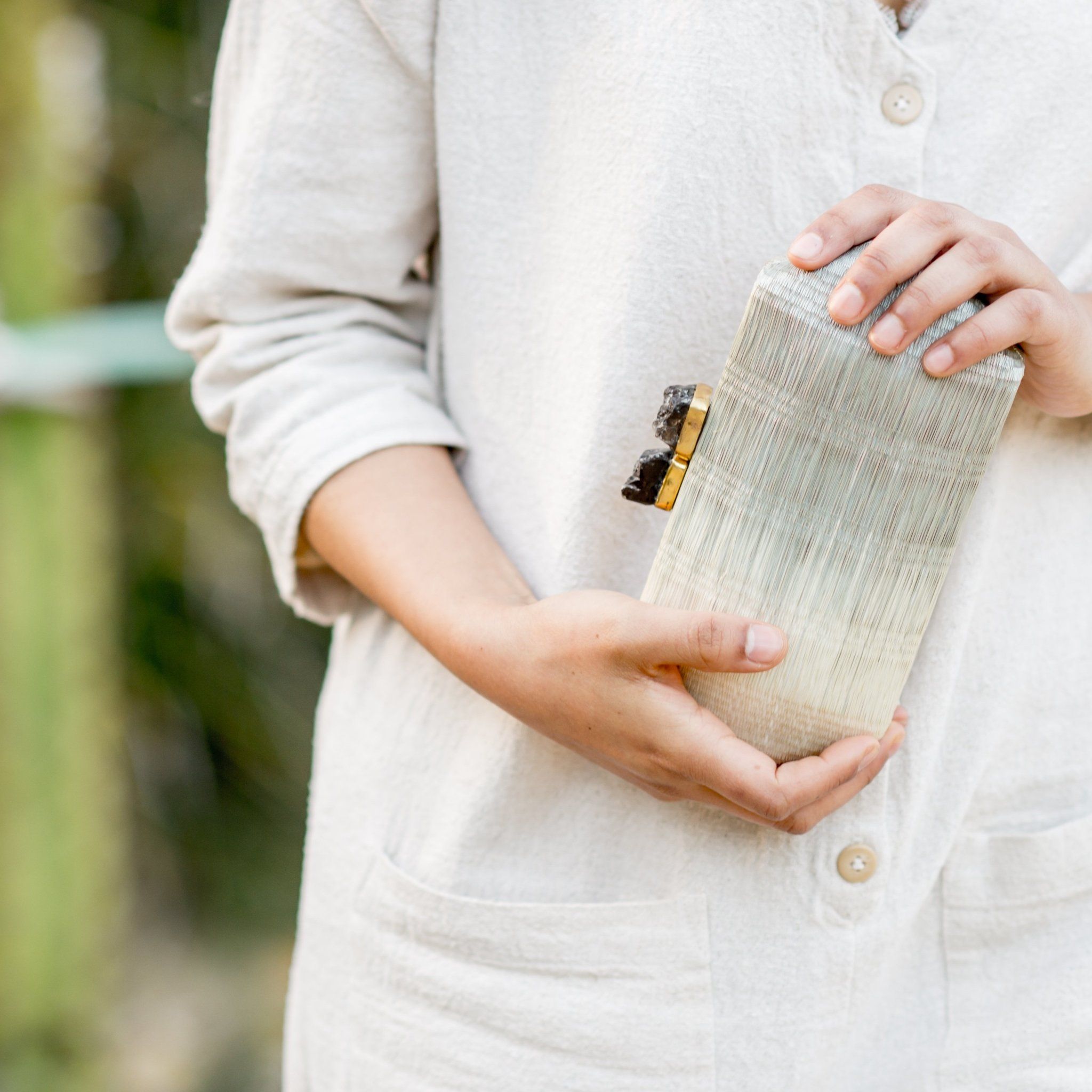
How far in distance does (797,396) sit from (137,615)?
2175 mm

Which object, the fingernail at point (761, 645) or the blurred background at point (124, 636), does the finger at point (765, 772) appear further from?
the blurred background at point (124, 636)

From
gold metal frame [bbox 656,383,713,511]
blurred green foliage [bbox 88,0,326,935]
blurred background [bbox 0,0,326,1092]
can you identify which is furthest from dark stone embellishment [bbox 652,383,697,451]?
blurred green foliage [bbox 88,0,326,935]

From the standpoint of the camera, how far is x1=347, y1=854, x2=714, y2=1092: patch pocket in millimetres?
703

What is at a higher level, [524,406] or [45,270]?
[524,406]

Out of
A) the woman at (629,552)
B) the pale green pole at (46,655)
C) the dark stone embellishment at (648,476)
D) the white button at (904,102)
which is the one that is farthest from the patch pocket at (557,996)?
the pale green pole at (46,655)

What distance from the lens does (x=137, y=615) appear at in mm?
2488

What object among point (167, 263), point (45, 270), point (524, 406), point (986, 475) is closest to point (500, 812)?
point (524, 406)

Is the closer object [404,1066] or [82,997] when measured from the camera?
[404,1066]

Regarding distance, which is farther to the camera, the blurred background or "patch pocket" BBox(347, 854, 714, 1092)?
the blurred background

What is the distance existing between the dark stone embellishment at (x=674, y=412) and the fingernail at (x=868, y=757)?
198 millimetres

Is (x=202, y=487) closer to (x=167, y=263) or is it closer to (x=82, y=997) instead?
(x=167, y=263)

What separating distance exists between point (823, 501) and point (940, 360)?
0.09 meters

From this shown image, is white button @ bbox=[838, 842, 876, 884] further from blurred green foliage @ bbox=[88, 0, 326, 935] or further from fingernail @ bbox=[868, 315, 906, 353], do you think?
blurred green foliage @ bbox=[88, 0, 326, 935]

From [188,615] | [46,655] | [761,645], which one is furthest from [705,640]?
[188,615]
